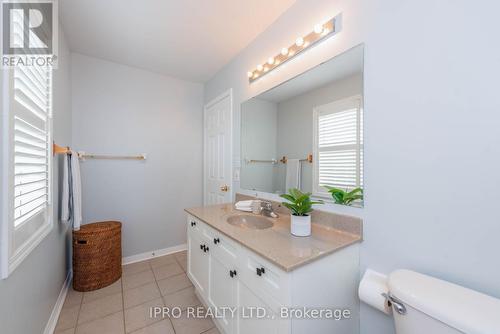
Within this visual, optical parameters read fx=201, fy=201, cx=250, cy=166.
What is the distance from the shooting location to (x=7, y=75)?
2.74 ft

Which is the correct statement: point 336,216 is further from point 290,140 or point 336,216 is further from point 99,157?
point 99,157

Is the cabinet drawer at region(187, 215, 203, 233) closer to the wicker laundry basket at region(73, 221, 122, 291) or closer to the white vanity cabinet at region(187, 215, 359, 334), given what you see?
the white vanity cabinet at region(187, 215, 359, 334)

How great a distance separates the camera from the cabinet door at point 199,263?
1.47 metres

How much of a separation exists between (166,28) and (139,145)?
135 cm

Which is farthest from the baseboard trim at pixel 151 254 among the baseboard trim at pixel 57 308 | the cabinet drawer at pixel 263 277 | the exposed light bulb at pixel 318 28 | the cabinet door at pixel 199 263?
the exposed light bulb at pixel 318 28

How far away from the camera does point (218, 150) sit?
2506 millimetres

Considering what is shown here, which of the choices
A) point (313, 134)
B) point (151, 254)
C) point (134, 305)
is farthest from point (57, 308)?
point (313, 134)

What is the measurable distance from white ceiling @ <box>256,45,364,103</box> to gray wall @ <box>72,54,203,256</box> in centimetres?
155

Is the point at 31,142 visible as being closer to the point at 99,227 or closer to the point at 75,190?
the point at 75,190

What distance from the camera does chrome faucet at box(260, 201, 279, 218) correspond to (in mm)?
1572

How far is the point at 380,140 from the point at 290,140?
675mm

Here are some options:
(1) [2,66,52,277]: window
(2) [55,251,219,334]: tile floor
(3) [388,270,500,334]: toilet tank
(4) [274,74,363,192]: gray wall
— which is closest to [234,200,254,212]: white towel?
(4) [274,74,363,192]: gray wall

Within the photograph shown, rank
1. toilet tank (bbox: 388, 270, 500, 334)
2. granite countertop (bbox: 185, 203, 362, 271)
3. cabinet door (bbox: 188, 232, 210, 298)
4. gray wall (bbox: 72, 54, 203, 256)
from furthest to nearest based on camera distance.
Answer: gray wall (bbox: 72, 54, 203, 256) → cabinet door (bbox: 188, 232, 210, 298) → granite countertop (bbox: 185, 203, 362, 271) → toilet tank (bbox: 388, 270, 500, 334)

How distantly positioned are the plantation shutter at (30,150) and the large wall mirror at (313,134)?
148 centimetres
